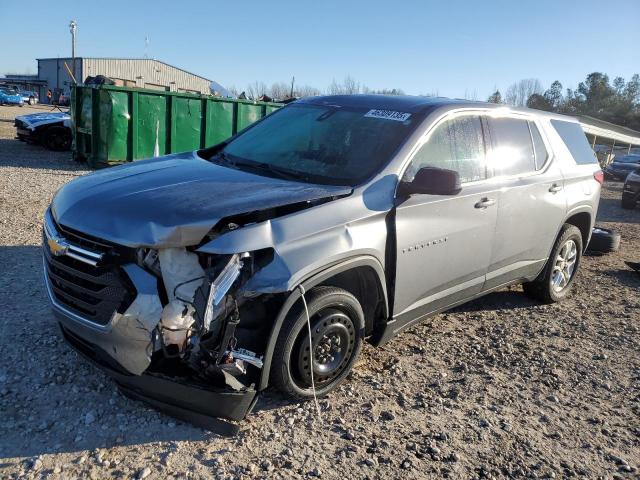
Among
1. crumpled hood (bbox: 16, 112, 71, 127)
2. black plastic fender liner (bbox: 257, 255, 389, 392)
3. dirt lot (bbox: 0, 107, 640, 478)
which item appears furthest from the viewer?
crumpled hood (bbox: 16, 112, 71, 127)

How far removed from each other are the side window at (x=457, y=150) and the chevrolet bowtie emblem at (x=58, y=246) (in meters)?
2.18

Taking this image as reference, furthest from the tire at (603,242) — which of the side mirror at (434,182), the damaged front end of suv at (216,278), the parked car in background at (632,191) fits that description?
the parked car in background at (632,191)

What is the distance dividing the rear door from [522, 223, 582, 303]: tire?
0.84 feet

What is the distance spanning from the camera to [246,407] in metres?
2.95

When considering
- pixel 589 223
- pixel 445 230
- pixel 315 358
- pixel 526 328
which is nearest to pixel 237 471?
pixel 315 358

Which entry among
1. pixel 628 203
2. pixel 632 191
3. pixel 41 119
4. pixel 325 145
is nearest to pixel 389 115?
pixel 325 145

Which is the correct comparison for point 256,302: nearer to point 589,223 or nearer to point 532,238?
point 532,238

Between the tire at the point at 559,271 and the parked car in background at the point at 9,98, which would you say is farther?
the parked car in background at the point at 9,98

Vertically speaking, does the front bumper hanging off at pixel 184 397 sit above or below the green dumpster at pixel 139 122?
below

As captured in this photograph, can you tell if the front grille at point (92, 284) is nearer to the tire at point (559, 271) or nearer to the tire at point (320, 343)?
the tire at point (320, 343)

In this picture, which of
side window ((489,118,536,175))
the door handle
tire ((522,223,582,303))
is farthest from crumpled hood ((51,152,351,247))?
tire ((522,223,582,303))

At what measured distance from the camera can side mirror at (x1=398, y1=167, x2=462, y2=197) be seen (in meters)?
3.41

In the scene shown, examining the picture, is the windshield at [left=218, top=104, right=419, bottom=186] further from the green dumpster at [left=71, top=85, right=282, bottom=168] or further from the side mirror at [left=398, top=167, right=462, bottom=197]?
the green dumpster at [left=71, top=85, right=282, bottom=168]

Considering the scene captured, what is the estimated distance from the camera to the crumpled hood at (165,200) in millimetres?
2752
